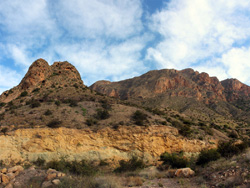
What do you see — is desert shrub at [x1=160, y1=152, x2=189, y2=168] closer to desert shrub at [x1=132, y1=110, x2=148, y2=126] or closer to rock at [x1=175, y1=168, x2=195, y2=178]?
rock at [x1=175, y1=168, x2=195, y2=178]

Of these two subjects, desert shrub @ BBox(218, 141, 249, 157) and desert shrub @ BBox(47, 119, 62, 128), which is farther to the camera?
desert shrub @ BBox(47, 119, 62, 128)

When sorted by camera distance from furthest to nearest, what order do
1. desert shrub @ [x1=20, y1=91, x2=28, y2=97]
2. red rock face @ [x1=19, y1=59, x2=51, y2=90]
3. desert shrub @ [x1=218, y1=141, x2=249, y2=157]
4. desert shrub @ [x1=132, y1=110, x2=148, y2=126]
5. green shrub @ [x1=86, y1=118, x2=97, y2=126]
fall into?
red rock face @ [x1=19, y1=59, x2=51, y2=90], desert shrub @ [x1=20, y1=91, x2=28, y2=97], desert shrub @ [x1=132, y1=110, x2=148, y2=126], green shrub @ [x1=86, y1=118, x2=97, y2=126], desert shrub @ [x1=218, y1=141, x2=249, y2=157]

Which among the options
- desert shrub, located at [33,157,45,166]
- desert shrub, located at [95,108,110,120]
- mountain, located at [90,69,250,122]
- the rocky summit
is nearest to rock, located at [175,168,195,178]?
the rocky summit

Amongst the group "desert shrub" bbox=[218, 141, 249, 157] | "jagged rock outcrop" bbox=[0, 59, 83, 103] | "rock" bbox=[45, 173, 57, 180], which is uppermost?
"jagged rock outcrop" bbox=[0, 59, 83, 103]

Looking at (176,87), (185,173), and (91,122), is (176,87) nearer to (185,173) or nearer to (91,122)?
(91,122)

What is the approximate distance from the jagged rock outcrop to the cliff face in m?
16.2

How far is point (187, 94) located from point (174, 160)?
7271cm

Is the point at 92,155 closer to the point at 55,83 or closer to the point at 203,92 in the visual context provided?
the point at 55,83

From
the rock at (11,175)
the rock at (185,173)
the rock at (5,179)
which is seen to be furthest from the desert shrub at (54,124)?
the rock at (185,173)

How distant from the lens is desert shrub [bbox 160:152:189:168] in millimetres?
13477

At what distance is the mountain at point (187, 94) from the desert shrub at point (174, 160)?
44.2 metres

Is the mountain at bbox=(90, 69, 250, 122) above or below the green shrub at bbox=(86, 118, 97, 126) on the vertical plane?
above

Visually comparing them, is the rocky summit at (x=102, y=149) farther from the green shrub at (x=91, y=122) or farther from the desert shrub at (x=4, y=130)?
the green shrub at (x=91, y=122)

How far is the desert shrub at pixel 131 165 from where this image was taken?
14078 mm
